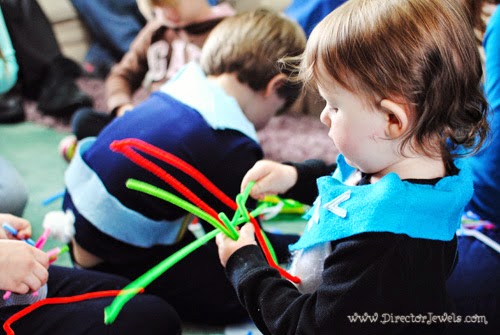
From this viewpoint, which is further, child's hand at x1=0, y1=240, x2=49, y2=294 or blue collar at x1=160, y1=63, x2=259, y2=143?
blue collar at x1=160, y1=63, x2=259, y2=143

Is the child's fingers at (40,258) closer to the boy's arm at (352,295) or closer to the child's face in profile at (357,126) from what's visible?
the boy's arm at (352,295)

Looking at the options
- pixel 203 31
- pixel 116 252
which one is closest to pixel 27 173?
pixel 203 31

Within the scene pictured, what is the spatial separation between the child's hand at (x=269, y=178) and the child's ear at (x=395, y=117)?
24 centimetres

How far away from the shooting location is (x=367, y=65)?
1.94 ft

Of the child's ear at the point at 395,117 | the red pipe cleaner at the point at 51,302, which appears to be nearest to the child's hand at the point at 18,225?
the red pipe cleaner at the point at 51,302

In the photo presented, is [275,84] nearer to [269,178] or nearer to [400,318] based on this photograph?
[269,178]

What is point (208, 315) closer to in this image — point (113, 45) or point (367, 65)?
point (367, 65)

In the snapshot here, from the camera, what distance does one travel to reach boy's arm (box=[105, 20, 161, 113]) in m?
1.61

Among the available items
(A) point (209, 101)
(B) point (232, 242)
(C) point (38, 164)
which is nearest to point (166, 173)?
(B) point (232, 242)

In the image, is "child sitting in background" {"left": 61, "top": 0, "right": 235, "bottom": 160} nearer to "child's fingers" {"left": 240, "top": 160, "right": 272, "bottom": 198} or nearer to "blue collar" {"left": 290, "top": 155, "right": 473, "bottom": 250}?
"child's fingers" {"left": 240, "top": 160, "right": 272, "bottom": 198}

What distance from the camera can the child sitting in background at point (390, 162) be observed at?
0.59 m

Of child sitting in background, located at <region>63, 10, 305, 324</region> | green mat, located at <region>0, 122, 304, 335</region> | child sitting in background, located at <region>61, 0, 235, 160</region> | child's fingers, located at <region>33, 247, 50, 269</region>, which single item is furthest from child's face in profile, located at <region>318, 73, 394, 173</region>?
child sitting in background, located at <region>61, 0, 235, 160</region>

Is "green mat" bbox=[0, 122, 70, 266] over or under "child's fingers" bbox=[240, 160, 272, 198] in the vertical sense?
under

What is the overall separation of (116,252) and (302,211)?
55cm
